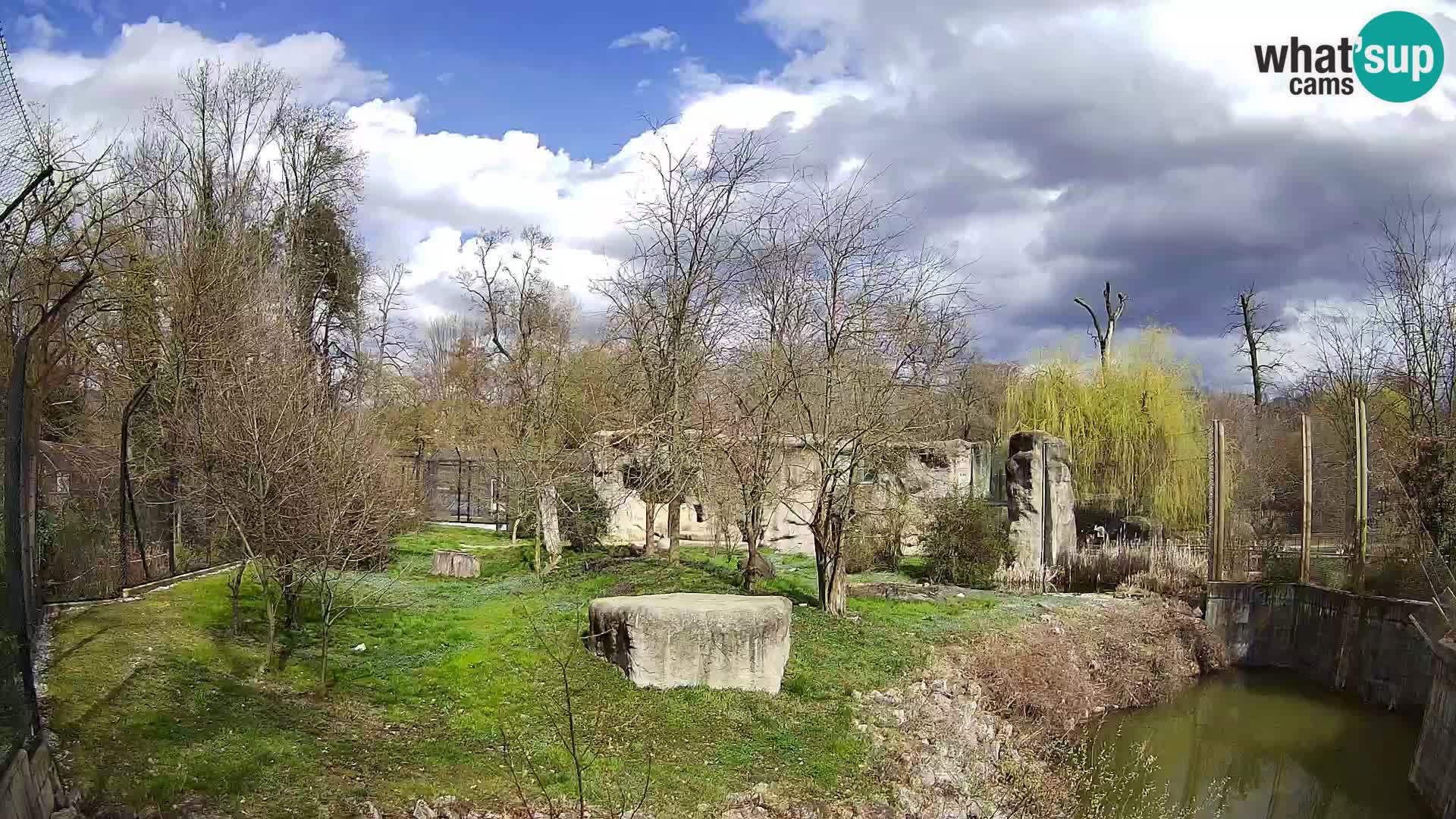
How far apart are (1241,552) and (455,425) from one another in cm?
2858

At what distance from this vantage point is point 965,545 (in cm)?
1859

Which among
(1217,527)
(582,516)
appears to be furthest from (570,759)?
(1217,527)

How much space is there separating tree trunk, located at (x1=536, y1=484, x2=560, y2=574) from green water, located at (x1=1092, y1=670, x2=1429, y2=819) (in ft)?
32.8

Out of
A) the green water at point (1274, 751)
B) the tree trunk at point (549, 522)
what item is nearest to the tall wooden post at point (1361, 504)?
the green water at point (1274, 751)

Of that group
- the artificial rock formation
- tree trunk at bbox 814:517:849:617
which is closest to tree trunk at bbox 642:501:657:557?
tree trunk at bbox 814:517:849:617

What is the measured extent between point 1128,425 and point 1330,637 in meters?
9.08

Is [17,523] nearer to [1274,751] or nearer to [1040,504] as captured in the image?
[1274,751]

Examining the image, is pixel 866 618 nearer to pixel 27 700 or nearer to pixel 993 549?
pixel 993 549

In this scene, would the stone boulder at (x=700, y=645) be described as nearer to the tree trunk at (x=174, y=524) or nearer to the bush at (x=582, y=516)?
the tree trunk at (x=174, y=524)

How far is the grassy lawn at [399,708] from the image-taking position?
7.24m

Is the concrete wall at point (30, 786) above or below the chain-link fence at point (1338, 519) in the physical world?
below

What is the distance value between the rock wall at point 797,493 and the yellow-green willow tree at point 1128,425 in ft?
5.88

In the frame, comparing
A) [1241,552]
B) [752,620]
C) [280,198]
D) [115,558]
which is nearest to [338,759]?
[752,620]

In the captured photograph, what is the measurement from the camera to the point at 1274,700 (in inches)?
596
